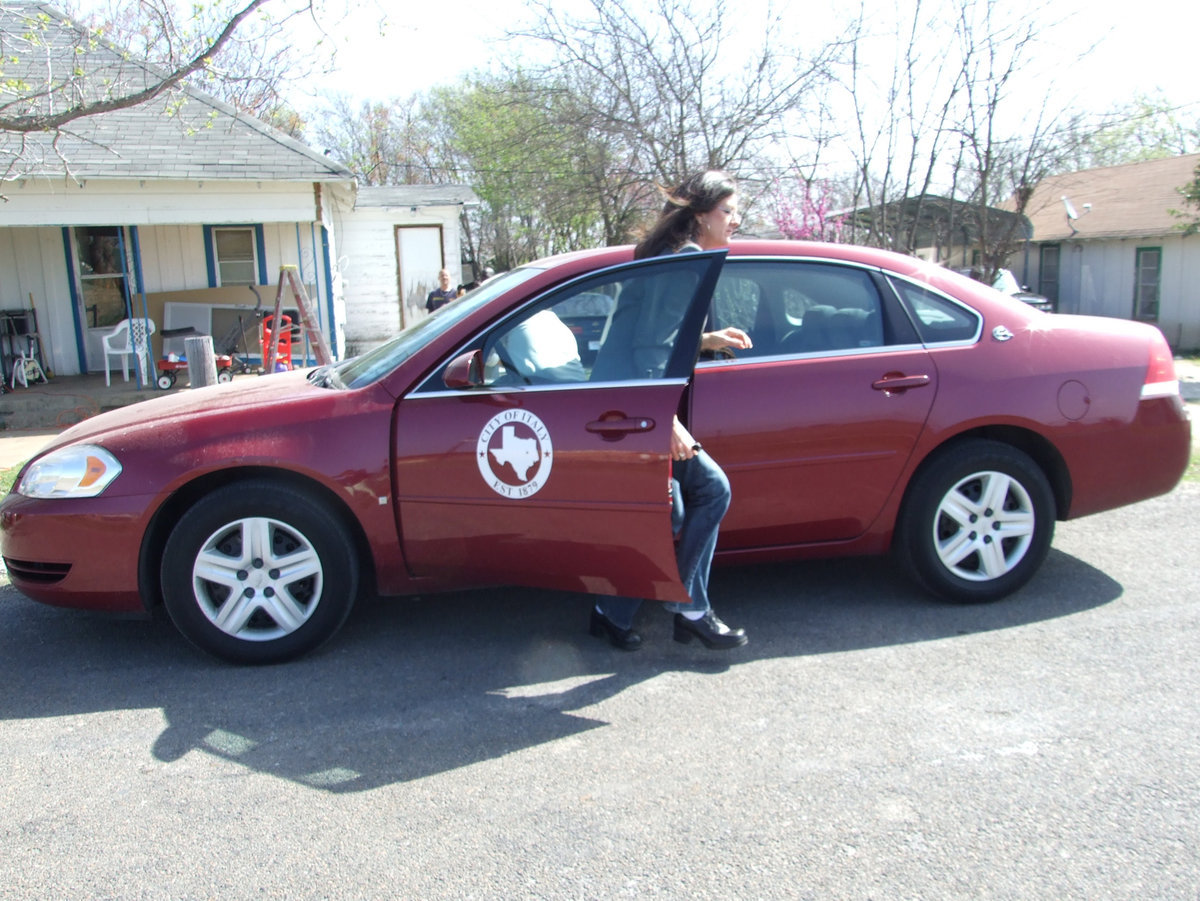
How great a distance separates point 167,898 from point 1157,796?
9.15 ft

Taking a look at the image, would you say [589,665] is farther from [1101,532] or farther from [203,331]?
[203,331]

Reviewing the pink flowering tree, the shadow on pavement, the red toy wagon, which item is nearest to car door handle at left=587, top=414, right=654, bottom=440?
the shadow on pavement

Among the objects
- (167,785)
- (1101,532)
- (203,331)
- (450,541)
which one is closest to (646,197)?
(203,331)

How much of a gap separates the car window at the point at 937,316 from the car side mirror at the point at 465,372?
194 centimetres

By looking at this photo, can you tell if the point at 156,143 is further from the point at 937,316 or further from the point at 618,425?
the point at 937,316

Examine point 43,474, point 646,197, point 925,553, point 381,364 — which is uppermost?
point 646,197

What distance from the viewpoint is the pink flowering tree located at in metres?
16.6

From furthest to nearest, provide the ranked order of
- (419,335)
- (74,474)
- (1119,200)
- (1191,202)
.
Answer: (1119,200), (1191,202), (419,335), (74,474)

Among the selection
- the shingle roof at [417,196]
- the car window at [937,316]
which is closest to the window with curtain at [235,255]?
the shingle roof at [417,196]

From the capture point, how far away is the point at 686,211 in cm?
407

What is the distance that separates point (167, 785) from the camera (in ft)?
10.2

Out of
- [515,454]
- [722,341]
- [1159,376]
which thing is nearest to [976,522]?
[1159,376]

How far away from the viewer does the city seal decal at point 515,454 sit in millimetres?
3811

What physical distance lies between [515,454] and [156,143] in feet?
37.9
